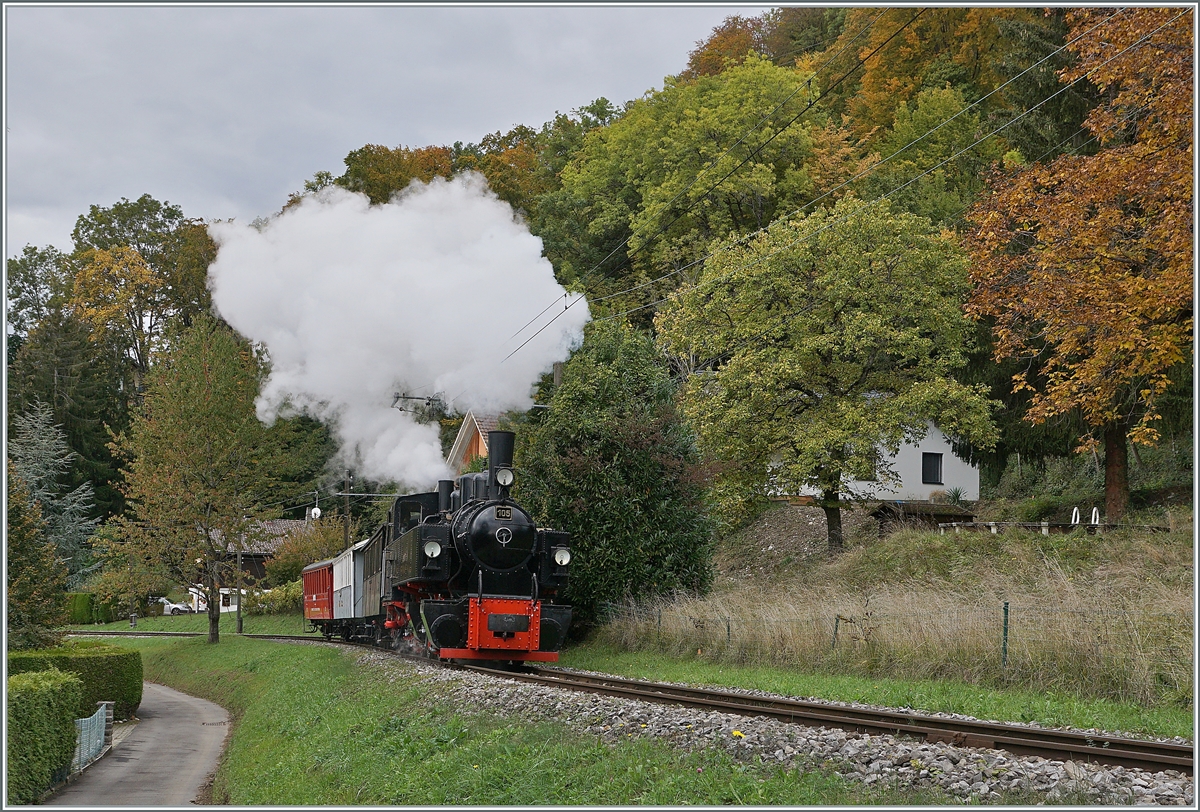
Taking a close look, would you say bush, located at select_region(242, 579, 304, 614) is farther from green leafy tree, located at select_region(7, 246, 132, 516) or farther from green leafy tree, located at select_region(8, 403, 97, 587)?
green leafy tree, located at select_region(7, 246, 132, 516)

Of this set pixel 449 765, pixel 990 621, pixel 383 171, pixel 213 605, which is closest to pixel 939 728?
pixel 449 765

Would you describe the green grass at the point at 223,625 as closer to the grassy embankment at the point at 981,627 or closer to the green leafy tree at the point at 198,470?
the green leafy tree at the point at 198,470

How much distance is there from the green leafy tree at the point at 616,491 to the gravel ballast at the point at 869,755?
32.2ft

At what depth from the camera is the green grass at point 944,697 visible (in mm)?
10367

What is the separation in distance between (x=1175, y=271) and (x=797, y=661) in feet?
28.9

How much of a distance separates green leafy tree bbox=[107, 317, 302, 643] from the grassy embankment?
19.0m

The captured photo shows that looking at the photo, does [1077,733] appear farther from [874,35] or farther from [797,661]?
[874,35]

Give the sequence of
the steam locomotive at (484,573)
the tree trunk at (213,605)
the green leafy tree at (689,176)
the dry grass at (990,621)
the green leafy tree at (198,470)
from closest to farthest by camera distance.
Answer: the dry grass at (990,621), the steam locomotive at (484,573), the green leafy tree at (198,470), the tree trunk at (213,605), the green leafy tree at (689,176)

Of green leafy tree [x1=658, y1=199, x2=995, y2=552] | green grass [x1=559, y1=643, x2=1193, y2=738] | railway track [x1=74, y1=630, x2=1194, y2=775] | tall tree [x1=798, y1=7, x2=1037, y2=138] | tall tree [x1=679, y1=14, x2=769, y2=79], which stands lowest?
green grass [x1=559, y1=643, x2=1193, y2=738]

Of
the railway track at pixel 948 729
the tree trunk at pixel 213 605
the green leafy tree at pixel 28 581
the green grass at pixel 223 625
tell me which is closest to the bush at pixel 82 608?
the green grass at pixel 223 625

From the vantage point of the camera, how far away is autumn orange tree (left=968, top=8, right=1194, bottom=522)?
1639cm

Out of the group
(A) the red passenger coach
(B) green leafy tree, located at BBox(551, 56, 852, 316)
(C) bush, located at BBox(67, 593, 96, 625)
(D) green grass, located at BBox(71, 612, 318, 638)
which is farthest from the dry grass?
(C) bush, located at BBox(67, 593, 96, 625)

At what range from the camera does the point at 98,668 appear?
21.1 meters

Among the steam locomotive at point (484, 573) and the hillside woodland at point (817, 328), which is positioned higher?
the hillside woodland at point (817, 328)
